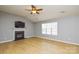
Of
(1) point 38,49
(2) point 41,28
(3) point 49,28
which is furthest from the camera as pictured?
(2) point 41,28

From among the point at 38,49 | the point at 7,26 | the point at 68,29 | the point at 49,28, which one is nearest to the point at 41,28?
the point at 49,28

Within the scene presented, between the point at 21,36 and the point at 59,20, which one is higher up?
the point at 59,20

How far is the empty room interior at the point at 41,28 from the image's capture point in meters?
4.77

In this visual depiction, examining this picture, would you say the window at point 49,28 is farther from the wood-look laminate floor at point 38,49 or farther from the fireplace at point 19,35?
the wood-look laminate floor at point 38,49

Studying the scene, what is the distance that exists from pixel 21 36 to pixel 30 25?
2087 millimetres

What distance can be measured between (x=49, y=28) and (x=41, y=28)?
138 centimetres

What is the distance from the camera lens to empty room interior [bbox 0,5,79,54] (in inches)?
188

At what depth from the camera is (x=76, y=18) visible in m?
5.70

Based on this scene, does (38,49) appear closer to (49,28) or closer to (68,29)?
(68,29)

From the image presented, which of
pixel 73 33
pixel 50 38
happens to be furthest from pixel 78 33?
pixel 50 38

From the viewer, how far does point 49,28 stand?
8.40m

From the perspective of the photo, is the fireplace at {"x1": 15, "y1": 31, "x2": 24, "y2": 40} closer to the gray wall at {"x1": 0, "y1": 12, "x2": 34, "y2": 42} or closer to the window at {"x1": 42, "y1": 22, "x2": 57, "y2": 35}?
the gray wall at {"x1": 0, "y1": 12, "x2": 34, "y2": 42}

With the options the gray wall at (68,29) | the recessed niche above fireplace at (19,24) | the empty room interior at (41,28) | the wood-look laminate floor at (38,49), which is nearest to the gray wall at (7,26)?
the empty room interior at (41,28)

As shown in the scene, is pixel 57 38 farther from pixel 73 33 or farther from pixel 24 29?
pixel 24 29
